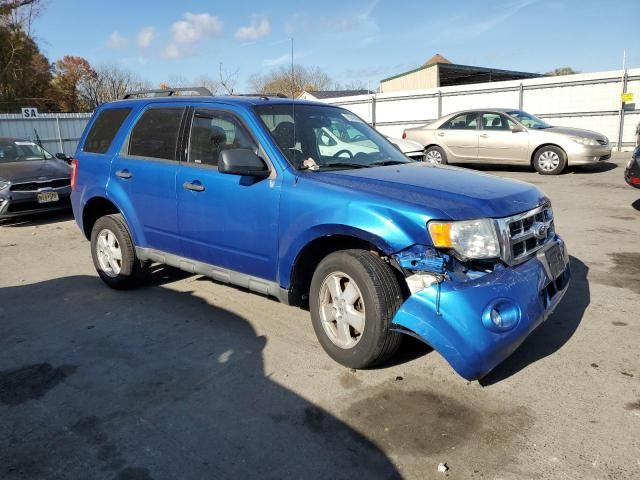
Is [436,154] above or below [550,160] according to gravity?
above

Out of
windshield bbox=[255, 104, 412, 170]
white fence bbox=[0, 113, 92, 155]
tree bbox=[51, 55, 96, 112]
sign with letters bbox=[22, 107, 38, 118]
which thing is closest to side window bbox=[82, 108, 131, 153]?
windshield bbox=[255, 104, 412, 170]

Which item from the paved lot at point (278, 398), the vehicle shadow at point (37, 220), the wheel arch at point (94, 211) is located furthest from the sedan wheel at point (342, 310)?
the vehicle shadow at point (37, 220)

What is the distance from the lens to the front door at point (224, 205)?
3.79 m

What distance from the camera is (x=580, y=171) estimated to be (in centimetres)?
1343

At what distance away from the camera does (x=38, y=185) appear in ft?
29.2

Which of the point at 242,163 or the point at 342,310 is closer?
the point at 342,310

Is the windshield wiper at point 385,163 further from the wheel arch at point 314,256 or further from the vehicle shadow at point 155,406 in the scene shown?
the vehicle shadow at point 155,406

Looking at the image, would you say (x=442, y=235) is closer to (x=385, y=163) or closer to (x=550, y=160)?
(x=385, y=163)

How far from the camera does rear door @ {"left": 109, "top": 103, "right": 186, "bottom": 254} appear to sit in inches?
176

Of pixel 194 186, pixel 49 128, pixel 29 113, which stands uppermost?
pixel 29 113

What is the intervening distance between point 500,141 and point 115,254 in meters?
10.7

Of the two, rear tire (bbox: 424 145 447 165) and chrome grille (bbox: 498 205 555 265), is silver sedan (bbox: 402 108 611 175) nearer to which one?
rear tire (bbox: 424 145 447 165)

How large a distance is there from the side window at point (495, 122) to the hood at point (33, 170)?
990cm

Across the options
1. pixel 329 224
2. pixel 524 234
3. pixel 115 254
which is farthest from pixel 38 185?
pixel 524 234
